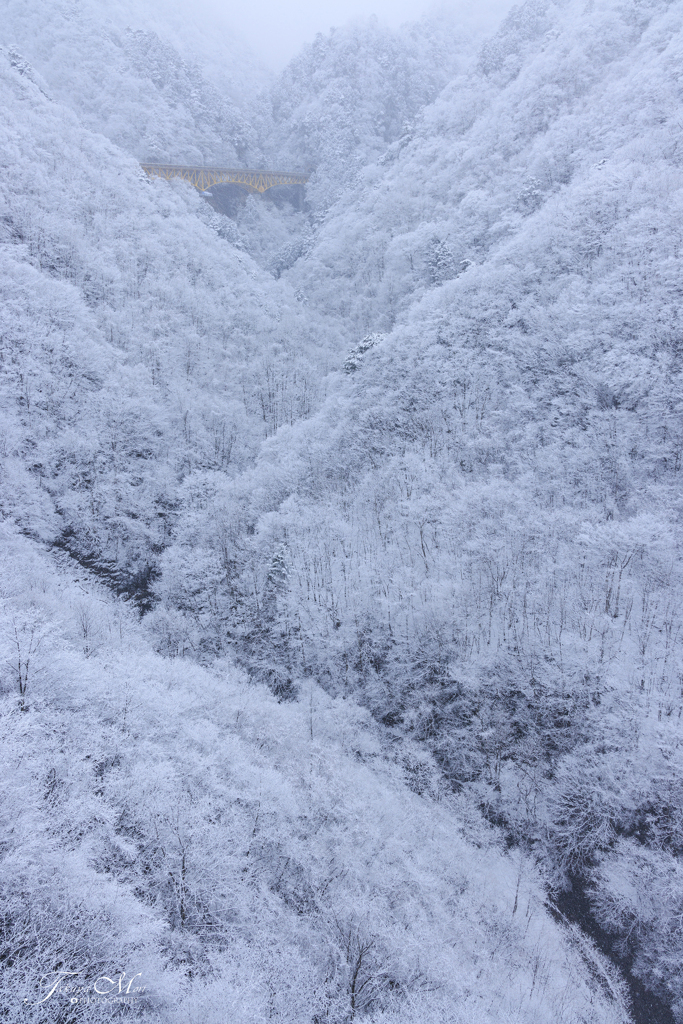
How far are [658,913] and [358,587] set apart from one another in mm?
20559

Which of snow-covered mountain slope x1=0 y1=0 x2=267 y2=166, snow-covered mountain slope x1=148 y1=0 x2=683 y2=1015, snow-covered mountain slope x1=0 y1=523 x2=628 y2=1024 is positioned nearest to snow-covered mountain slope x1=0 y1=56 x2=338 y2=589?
snow-covered mountain slope x1=148 y1=0 x2=683 y2=1015

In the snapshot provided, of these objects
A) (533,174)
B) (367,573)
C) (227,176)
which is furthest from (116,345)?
(227,176)

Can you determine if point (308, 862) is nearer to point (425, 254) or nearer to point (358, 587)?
point (358, 587)

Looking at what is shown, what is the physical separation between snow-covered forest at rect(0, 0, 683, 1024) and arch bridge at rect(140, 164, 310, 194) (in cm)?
807

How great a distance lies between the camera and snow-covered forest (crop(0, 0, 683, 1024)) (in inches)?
641

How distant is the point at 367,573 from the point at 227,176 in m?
76.2

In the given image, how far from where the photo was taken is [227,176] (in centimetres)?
8031

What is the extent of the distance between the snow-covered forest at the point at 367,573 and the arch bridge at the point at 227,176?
318 inches

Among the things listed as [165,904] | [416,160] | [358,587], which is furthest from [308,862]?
[416,160]

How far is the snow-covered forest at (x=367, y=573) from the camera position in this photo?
53.4 ft

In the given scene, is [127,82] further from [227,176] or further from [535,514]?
[535,514]

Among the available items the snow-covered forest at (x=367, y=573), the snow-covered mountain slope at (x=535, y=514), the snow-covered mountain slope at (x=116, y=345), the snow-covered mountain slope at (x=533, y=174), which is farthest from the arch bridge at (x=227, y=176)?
the snow-covered mountain slope at (x=535, y=514)

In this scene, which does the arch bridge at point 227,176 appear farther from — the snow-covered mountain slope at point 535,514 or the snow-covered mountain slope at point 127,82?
the snow-covered mountain slope at point 535,514

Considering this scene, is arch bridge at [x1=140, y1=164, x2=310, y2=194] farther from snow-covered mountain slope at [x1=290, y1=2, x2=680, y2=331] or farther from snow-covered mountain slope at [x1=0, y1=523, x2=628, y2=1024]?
snow-covered mountain slope at [x1=0, y1=523, x2=628, y2=1024]
